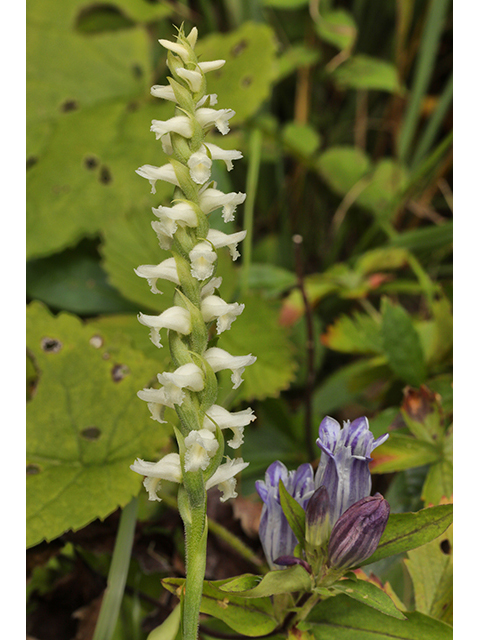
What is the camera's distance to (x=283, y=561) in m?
0.33

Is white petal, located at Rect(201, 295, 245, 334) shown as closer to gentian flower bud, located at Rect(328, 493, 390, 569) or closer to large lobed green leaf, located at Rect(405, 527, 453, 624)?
gentian flower bud, located at Rect(328, 493, 390, 569)

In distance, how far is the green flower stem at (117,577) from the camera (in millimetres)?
430

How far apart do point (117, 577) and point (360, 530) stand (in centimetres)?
24

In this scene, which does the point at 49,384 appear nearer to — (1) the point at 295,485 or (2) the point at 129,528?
(2) the point at 129,528

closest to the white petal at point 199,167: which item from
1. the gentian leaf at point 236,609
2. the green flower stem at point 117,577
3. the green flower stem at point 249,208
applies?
the gentian leaf at point 236,609

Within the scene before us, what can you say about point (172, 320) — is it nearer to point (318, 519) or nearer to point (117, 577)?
point (318, 519)

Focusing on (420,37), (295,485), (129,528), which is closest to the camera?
(295,485)

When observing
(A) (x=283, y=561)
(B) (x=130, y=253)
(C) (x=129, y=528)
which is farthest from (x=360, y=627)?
(B) (x=130, y=253)

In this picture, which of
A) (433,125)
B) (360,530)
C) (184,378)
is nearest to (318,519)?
(360,530)

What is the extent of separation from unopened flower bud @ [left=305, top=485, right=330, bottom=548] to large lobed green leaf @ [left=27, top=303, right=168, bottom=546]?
0.20 meters

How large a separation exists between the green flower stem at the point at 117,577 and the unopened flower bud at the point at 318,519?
0.65ft

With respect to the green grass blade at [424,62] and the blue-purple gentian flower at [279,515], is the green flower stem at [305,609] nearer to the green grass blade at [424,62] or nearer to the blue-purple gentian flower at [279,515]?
the blue-purple gentian flower at [279,515]

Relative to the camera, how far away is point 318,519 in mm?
321

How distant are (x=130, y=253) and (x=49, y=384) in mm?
304
